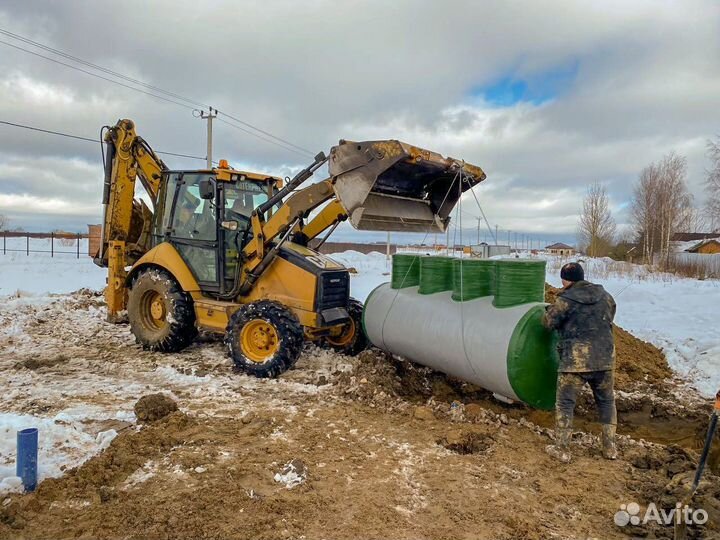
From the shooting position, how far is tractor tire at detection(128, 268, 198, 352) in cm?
725

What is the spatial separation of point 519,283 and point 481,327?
23.6 inches

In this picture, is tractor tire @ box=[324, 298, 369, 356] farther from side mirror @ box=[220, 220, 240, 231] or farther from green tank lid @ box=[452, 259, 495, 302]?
green tank lid @ box=[452, 259, 495, 302]

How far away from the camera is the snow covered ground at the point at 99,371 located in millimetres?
4238

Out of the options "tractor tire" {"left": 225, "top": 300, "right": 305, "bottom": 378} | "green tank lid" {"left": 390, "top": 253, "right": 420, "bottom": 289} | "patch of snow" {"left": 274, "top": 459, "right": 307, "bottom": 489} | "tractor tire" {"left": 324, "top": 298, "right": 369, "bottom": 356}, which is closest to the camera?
"patch of snow" {"left": 274, "top": 459, "right": 307, "bottom": 489}

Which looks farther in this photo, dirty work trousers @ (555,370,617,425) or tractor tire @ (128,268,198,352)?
tractor tire @ (128,268,198,352)

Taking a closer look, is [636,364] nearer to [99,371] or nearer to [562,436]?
[562,436]

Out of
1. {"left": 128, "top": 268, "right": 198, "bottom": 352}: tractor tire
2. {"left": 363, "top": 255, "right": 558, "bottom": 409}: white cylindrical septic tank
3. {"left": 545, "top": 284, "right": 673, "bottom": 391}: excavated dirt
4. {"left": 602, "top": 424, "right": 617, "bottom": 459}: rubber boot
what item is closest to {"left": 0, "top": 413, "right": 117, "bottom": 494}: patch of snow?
{"left": 128, "top": 268, "right": 198, "bottom": 352}: tractor tire

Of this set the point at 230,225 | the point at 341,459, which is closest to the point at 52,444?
the point at 341,459

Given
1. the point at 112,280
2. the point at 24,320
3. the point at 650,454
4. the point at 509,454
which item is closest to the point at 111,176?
the point at 112,280

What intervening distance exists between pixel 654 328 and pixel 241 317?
7962mm

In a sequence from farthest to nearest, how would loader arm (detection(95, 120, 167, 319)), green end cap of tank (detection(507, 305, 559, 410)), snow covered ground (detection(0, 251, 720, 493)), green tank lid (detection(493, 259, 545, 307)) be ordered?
loader arm (detection(95, 120, 167, 319))
green tank lid (detection(493, 259, 545, 307))
green end cap of tank (detection(507, 305, 559, 410))
snow covered ground (detection(0, 251, 720, 493))

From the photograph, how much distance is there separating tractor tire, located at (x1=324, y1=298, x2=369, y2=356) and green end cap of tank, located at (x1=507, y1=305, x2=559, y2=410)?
3.02m

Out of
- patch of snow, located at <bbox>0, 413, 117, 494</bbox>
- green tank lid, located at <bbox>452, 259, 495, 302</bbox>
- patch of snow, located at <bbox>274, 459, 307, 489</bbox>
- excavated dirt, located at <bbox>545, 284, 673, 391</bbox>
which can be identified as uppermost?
green tank lid, located at <bbox>452, 259, 495, 302</bbox>

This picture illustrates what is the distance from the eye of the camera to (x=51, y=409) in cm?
510
